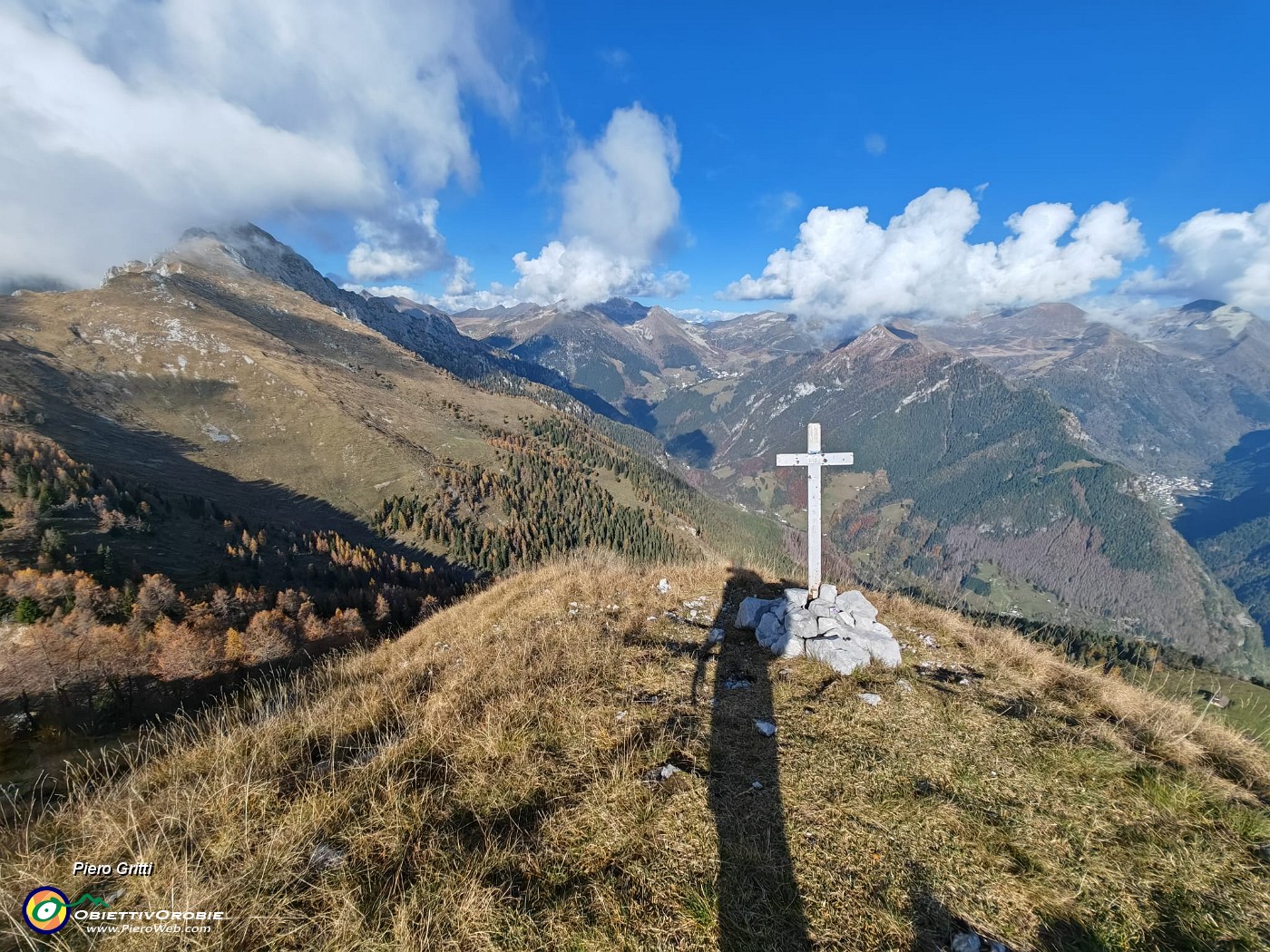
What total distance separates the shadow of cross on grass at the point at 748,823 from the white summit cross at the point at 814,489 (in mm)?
4660

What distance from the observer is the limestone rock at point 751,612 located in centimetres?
1232

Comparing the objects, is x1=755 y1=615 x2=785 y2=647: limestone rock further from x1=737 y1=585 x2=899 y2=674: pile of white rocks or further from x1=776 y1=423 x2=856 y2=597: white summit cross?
x1=776 y1=423 x2=856 y2=597: white summit cross

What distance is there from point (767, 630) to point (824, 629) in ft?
4.07

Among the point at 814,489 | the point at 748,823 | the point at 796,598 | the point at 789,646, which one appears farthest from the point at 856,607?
the point at 748,823

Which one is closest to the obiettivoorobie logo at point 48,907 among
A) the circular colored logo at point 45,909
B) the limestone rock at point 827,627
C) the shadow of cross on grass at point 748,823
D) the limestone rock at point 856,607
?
the circular colored logo at point 45,909

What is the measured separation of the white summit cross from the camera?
13.6 m

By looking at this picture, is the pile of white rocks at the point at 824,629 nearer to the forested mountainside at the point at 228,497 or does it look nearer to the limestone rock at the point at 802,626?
the limestone rock at the point at 802,626

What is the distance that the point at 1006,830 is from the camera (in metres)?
5.47

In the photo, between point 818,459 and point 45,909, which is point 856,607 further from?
point 45,909

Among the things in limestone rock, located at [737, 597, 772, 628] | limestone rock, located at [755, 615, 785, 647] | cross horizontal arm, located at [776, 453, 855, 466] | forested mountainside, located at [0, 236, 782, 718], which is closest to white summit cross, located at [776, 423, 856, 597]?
cross horizontal arm, located at [776, 453, 855, 466]

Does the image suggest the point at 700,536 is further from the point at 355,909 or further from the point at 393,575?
the point at 355,909

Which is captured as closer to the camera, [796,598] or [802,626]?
[802,626]

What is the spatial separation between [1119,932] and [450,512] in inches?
5114

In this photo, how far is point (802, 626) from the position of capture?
10680mm
